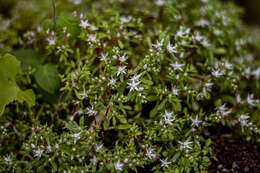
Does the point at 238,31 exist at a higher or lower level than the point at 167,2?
lower

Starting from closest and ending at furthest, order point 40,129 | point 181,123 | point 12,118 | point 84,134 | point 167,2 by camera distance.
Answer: point 84,134 < point 40,129 < point 181,123 < point 12,118 < point 167,2

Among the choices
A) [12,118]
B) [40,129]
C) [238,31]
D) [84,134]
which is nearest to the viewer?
[84,134]

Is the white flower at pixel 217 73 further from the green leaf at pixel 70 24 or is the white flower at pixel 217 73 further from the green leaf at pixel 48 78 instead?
the green leaf at pixel 48 78

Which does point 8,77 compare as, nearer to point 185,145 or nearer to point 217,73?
point 185,145

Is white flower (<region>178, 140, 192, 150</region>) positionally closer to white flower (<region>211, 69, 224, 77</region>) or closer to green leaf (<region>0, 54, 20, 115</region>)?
white flower (<region>211, 69, 224, 77</region>)

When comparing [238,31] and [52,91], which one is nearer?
[52,91]

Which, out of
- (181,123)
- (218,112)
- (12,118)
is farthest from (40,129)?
(218,112)

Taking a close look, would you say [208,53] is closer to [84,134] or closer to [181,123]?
[181,123]
